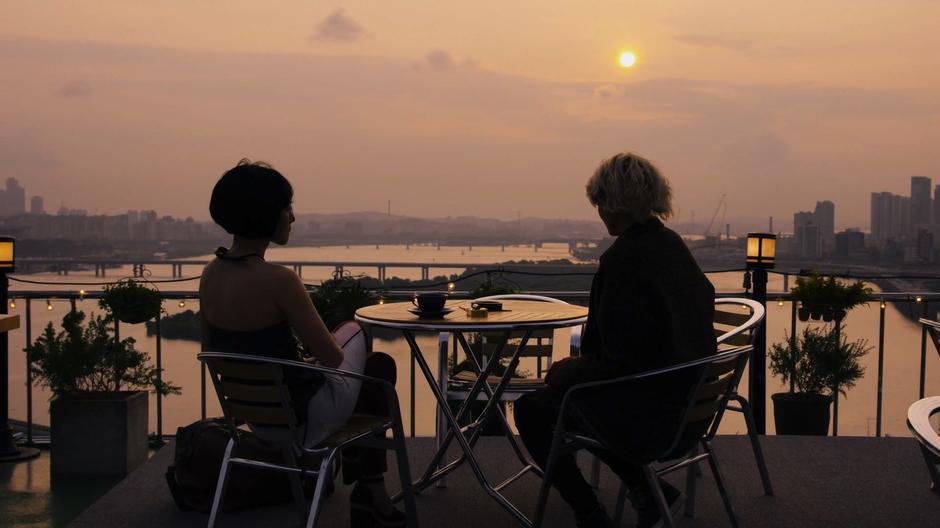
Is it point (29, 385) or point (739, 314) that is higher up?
point (739, 314)

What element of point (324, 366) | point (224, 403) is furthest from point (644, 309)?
point (224, 403)

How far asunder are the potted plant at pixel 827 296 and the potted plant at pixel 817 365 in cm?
14

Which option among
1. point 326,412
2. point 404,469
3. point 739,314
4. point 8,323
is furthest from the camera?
point 8,323

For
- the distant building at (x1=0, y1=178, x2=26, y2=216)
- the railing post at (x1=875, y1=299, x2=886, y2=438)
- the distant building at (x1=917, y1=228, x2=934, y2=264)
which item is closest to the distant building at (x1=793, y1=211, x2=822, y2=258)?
the distant building at (x1=917, y1=228, x2=934, y2=264)

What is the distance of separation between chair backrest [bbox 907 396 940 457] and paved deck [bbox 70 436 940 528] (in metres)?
1.32

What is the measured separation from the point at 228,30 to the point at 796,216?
10041mm

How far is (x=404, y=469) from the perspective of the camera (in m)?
2.73

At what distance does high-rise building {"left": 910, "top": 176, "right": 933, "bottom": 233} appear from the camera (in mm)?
17562

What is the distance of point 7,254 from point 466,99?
2059 centimetres

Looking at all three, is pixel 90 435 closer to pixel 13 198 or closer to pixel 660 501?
pixel 660 501

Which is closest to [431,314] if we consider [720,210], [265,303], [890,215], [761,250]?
[265,303]

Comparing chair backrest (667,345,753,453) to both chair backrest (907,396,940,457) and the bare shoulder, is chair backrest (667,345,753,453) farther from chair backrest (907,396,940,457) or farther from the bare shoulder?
the bare shoulder

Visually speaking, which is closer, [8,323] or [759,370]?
[8,323]

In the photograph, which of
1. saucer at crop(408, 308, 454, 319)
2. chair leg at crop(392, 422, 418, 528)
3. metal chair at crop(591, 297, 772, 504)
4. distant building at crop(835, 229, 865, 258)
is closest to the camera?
chair leg at crop(392, 422, 418, 528)
